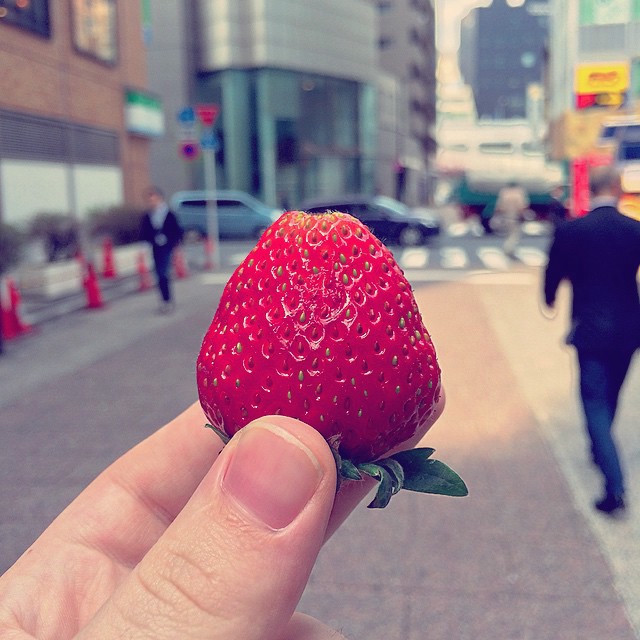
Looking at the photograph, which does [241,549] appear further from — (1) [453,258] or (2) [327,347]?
(1) [453,258]

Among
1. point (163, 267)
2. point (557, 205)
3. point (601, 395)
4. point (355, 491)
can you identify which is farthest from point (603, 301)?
point (557, 205)

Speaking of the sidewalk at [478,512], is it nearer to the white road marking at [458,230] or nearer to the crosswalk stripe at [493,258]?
the crosswalk stripe at [493,258]

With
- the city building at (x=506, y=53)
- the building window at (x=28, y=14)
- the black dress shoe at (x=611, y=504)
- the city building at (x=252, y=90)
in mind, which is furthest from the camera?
the city building at (x=506, y=53)

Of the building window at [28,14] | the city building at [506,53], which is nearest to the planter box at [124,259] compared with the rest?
the building window at [28,14]

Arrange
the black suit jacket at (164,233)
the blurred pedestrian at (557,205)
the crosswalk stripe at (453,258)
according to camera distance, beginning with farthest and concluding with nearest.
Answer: the blurred pedestrian at (557,205), the crosswalk stripe at (453,258), the black suit jacket at (164,233)

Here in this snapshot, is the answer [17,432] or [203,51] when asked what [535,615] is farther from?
[203,51]

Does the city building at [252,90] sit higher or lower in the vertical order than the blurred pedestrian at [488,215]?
→ higher
